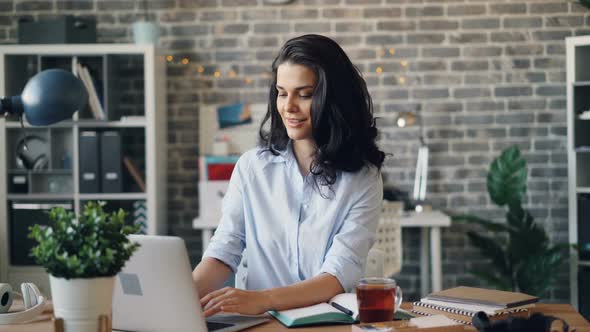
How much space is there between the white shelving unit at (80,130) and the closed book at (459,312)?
2.87 metres

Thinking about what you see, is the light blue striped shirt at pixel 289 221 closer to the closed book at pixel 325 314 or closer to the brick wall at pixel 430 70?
the closed book at pixel 325 314

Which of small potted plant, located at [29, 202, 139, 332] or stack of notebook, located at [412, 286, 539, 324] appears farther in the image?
stack of notebook, located at [412, 286, 539, 324]

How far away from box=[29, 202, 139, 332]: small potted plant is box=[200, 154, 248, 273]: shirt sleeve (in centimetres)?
77

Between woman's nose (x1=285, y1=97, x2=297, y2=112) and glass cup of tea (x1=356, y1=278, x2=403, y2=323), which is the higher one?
woman's nose (x1=285, y1=97, x2=297, y2=112)

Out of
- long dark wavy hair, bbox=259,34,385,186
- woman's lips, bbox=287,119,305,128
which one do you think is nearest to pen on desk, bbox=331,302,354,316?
long dark wavy hair, bbox=259,34,385,186

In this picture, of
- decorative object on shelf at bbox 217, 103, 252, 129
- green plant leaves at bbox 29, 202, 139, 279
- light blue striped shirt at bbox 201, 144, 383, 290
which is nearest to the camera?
green plant leaves at bbox 29, 202, 139, 279

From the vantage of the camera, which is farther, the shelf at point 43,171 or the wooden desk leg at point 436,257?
the shelf at point 43,171

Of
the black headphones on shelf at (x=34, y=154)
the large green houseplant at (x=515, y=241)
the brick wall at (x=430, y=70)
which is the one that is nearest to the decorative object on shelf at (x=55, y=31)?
the brick wall at (x=430, y=70)

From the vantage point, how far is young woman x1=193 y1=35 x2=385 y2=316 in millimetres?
2061

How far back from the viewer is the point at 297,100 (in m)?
2.07

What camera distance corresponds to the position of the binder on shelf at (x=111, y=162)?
4449 millimetres

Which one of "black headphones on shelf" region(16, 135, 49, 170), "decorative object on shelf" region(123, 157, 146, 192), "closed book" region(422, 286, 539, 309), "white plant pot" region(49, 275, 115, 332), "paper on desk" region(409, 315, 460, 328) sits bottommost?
"paper on desk" region(409, 315, 460, 328)

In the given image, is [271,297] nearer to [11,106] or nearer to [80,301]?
[80,301]

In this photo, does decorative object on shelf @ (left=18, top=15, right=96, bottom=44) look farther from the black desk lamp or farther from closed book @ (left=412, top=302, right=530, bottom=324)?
closed book @ (left=412, top=302, right=530, bottom=324)
